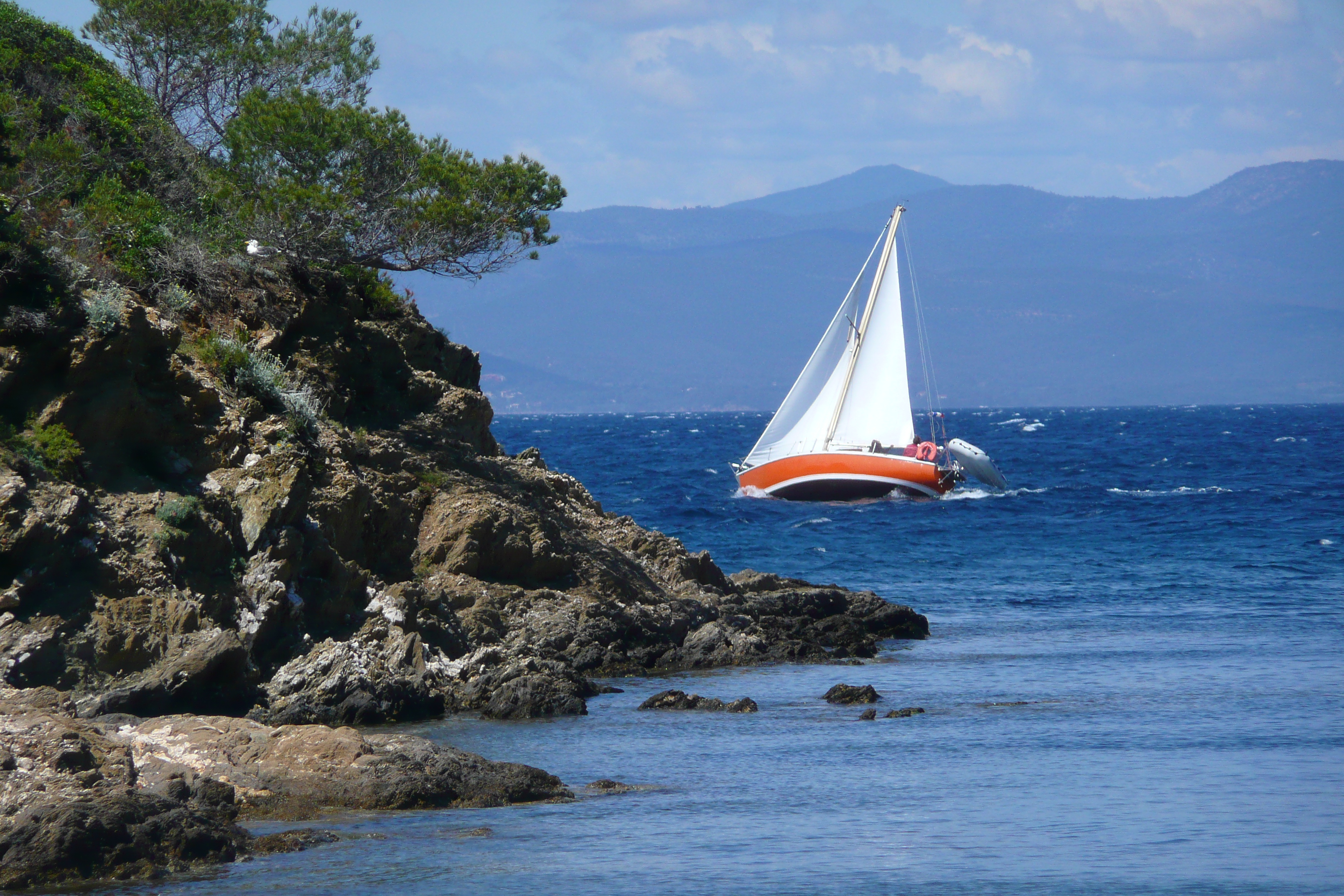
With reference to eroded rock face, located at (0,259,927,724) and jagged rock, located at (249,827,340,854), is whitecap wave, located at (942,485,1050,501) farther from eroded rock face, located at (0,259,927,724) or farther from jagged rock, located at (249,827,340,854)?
jagged rock, located at (249,827,340,854)

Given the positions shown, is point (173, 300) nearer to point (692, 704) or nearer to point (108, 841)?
point (692, 704)

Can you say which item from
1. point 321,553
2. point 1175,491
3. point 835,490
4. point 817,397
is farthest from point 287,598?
point 1175,491

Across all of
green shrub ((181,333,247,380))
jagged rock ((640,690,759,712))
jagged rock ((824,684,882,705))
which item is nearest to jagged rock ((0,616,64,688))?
green shrub ((181,333,247,380))

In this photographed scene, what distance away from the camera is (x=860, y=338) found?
49.9 metres

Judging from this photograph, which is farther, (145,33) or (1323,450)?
(1323,450)

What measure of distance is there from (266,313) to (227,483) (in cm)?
402

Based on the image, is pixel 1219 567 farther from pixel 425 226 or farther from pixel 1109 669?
pixel 425 226

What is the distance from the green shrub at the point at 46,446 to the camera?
14203 mm

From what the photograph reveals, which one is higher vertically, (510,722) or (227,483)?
(227,483)

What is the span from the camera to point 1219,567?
97.2 ft

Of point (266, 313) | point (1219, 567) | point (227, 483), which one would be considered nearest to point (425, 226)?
point (266, 313)

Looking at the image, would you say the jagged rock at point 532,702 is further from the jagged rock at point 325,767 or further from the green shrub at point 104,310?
the green shrub at point 104,310

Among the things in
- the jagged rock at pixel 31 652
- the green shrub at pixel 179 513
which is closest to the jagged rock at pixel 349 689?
the green shrub at pixel 179 513

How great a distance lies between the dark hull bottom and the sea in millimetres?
16568
